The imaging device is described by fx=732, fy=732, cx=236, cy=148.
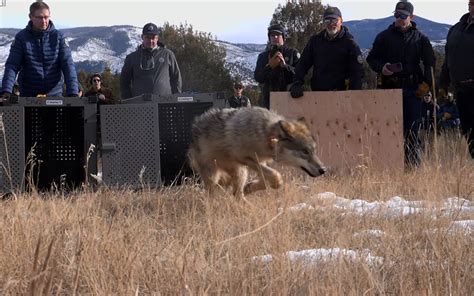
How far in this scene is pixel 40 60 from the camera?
27.6 ft

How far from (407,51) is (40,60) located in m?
4.59

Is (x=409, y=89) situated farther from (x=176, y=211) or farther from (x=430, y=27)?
(x=430, y=27)

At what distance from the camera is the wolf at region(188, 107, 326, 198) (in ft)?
23.7

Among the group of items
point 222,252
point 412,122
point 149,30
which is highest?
point 149,30

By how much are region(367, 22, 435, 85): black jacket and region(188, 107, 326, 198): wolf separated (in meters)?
2.61

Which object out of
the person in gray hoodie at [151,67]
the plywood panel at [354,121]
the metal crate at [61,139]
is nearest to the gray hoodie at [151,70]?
the person in gray hoodie at [151,67]

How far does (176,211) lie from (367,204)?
1.66 m

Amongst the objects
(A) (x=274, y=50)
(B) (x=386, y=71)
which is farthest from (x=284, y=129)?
(A) (x=274, y=50)

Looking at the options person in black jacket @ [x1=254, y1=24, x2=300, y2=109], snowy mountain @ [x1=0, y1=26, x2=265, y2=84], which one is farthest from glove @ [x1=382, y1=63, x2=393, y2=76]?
snowy mountain @ [x1=0, y1=26, x2=265, y2=84]

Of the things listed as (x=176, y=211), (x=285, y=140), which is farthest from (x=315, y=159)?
(x=176, y=211)

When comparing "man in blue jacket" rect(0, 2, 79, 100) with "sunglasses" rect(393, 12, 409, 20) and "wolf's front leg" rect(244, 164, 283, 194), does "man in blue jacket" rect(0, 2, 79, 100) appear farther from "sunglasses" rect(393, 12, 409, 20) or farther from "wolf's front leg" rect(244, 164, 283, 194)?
"sunglasses" rect(393, 12, 409, 20)

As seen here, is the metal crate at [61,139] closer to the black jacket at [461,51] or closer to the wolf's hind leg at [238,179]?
the wolf's hind leg at [238,179]

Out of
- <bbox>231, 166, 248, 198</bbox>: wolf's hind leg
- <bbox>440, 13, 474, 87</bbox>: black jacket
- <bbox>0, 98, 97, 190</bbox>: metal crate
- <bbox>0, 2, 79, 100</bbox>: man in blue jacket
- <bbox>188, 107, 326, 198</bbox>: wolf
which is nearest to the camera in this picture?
<bbox>188, 107, 326, 198</bbox>: wolf

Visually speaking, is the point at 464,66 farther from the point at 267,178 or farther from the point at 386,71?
the point at 267,178
